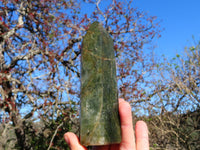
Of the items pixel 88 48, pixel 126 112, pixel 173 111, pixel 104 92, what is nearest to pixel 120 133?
pixel 126 112

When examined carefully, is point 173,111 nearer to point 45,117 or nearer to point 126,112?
point 45,117

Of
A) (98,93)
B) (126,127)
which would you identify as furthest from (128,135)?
(98,93)

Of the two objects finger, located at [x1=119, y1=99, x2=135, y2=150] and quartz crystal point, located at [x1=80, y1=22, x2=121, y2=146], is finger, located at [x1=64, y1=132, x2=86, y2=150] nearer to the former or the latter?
quartz crystal point, located at [x1=80, y1=22, x2=121, y2=146]

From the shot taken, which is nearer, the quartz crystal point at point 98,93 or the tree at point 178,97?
the quartz crystal point at point 98,93

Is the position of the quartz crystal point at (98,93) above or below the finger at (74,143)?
above

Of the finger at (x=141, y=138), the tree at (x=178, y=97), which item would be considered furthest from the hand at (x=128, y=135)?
the tree at (x=178, y=97)

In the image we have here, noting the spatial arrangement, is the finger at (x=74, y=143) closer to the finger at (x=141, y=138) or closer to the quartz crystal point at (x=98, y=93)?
the quartz crystal point at (x=98, y=93)

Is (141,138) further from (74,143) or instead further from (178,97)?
(178,97)

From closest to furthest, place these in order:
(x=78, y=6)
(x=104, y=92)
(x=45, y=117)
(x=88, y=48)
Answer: (x=104, y=92) → (x=88, y=48) → (x=45, y=117) → (x=78, y=6)
